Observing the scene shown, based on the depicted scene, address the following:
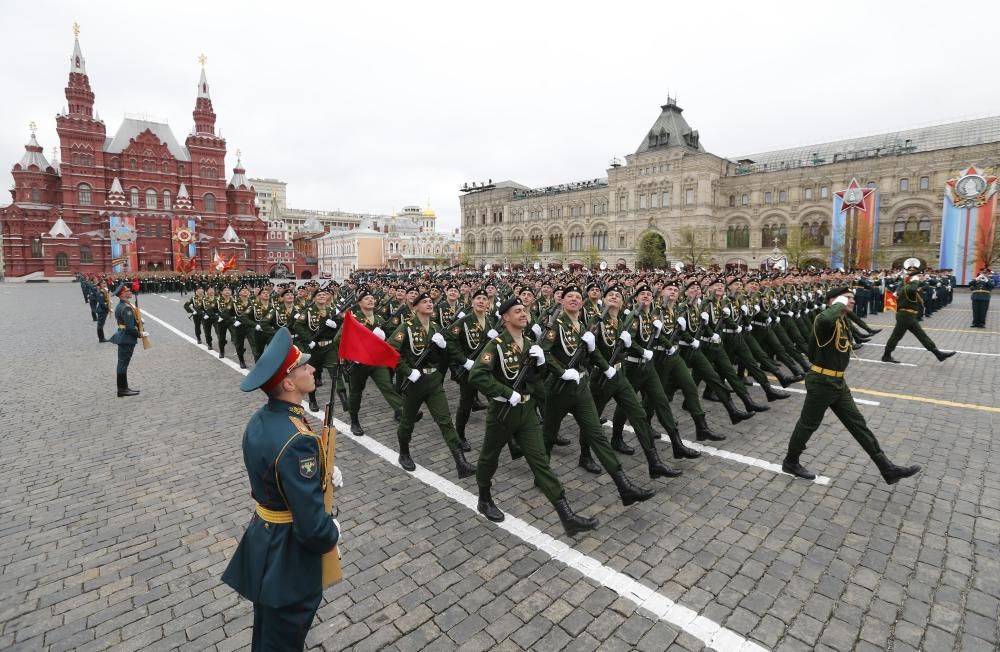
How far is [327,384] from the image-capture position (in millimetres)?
11281

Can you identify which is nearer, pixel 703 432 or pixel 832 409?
pixel 832 409

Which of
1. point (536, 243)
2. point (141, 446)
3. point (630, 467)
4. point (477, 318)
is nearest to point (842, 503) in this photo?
point (630, 467)

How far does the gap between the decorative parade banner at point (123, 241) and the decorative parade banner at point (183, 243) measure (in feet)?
13.8

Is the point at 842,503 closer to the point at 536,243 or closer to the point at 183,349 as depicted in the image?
the point at 183,349

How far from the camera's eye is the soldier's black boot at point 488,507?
16.6 ft

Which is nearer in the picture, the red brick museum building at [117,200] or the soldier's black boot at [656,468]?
the soldier's black boot at [656,468]

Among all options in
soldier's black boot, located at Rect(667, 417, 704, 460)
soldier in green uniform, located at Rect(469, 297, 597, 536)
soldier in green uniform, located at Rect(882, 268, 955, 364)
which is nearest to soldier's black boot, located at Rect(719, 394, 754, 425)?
soldier's black boot, located at Rect(667, 417, 704, 460)

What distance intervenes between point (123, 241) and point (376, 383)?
66316mm

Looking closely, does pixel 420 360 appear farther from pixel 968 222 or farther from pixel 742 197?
pixel 742 197

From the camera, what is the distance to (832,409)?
5.58 metres

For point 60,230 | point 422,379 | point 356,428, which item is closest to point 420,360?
point 422,379

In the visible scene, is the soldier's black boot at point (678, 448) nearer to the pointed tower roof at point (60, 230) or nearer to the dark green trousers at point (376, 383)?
the dark green trousers at point (376, 383)

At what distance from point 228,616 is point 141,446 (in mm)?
4734

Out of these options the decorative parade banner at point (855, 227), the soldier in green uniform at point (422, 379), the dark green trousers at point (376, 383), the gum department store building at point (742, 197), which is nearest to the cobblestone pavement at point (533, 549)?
the soldier in green uniform at point (422, 379)
